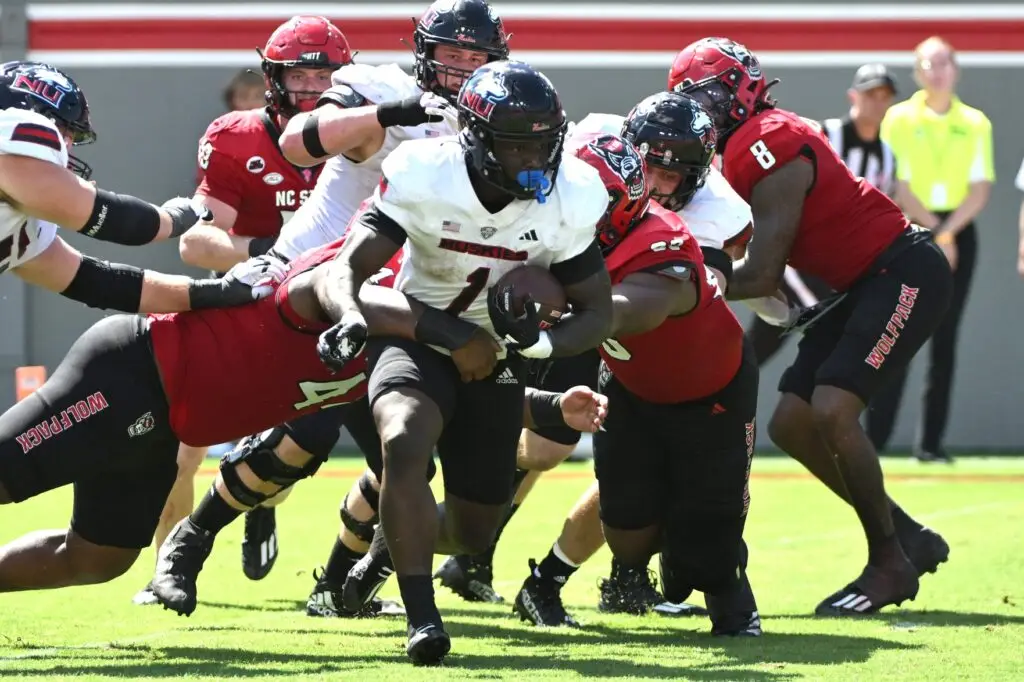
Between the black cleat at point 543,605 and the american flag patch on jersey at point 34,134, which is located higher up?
the american flag patch on jersey at point 34,134

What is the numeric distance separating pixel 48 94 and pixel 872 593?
3.40m

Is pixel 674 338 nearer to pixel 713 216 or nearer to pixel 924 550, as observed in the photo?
pixel 713 216

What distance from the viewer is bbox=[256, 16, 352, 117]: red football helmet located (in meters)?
7.37

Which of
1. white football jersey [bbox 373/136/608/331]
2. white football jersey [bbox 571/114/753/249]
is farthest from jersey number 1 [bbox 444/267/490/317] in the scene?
white football jersey [bbox 571/114/753/249]

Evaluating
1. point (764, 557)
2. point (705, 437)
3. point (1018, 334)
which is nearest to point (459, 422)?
point (705, 437)

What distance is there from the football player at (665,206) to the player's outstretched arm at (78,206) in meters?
1.46

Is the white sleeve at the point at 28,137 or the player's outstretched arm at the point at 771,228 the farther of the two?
the player's outstretched arm at the point at 771,228

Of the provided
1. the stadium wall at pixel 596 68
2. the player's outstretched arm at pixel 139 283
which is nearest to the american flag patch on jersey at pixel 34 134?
the player's outstretched arm at pixel 139 283

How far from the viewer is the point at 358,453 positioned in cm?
1266

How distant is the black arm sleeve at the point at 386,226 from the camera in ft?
17.2

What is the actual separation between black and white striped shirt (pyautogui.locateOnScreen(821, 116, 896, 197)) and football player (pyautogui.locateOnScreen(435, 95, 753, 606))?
→ 4.76 metres

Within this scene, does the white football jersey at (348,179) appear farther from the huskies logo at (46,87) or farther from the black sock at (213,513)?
the huskies logo at (46,87)

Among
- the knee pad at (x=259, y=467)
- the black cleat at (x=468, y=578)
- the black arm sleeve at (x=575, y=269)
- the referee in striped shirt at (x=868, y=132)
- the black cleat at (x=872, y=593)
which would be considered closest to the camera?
the black arm sleeve at (x=575, y=269)

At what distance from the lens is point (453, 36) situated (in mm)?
6414
